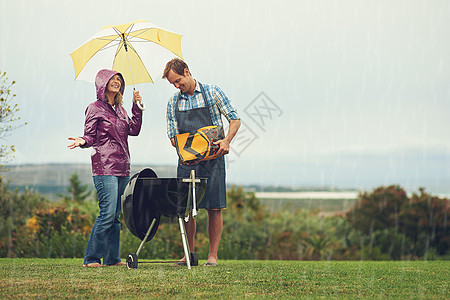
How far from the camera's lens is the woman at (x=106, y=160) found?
4.67 metres

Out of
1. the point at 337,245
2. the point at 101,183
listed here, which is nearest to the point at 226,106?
the point at 101,183

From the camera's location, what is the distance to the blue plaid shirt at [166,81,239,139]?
4844mm

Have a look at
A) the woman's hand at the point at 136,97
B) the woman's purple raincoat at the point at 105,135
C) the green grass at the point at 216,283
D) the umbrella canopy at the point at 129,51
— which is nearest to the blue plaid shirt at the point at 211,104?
the woman's hand at the point at 136,97

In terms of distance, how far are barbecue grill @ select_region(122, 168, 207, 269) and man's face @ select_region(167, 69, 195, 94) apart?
0.90 metres

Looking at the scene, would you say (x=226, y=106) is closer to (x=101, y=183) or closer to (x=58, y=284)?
(x=101, y=183)

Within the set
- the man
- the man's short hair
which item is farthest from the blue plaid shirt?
the man's short hair

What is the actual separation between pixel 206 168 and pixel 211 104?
0.64 m

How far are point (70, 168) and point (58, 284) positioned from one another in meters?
22.7

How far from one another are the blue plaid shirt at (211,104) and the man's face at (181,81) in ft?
0.30

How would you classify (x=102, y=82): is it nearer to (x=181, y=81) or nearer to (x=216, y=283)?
(x=181, y=81)

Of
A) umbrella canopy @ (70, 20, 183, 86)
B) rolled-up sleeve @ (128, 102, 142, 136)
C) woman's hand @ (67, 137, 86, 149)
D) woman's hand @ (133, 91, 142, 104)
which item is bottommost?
woman's hand @ (67, 137, 86, 149)

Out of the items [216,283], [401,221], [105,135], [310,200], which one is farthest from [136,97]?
[310,200]

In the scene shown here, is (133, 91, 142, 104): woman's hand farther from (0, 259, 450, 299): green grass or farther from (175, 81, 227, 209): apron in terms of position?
(0, 259, 450, 299): green grass

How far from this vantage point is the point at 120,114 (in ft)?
16.1
